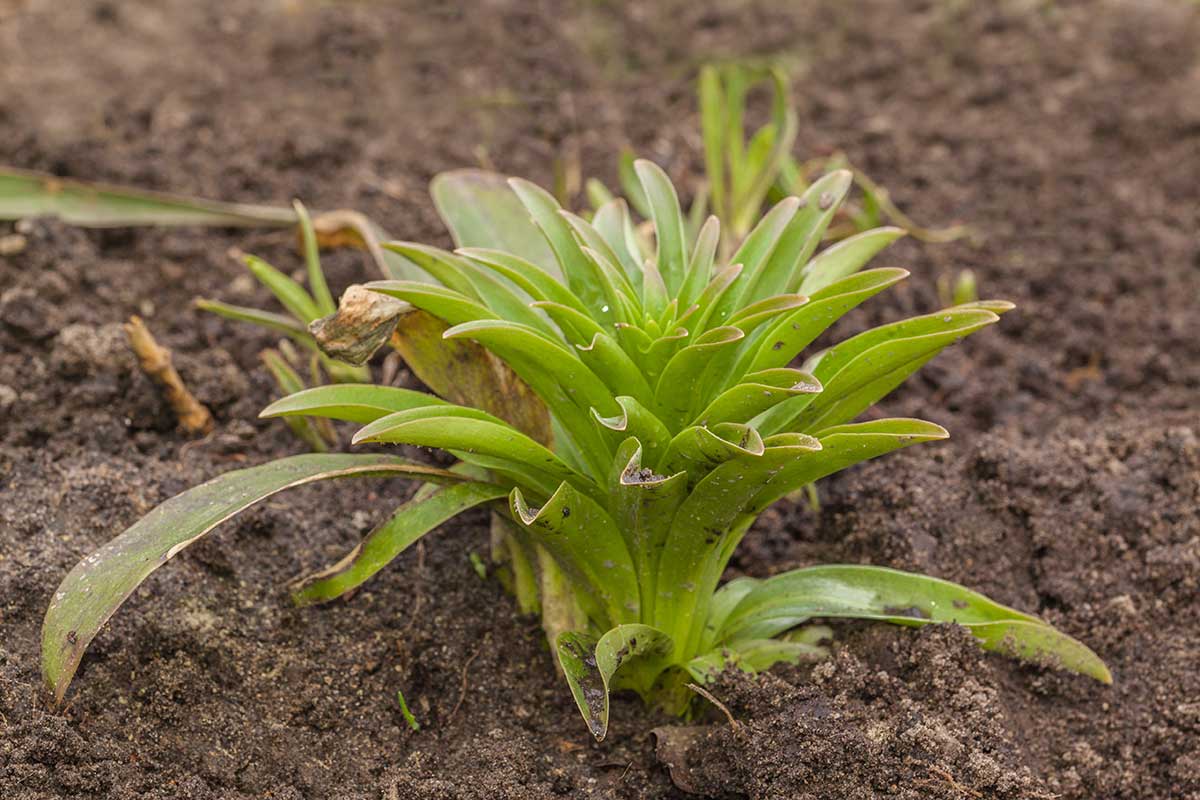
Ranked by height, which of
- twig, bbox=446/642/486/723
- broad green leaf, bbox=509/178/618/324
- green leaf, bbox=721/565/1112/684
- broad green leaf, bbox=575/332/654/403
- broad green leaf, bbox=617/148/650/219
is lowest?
twig, bbox=446/642/486/723

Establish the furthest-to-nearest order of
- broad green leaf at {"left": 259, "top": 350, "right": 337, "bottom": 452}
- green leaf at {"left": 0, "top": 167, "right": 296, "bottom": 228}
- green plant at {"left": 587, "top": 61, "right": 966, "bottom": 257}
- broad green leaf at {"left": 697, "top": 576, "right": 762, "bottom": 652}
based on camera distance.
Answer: green plant at {"left": 587, "top": 61, "right": 966, "bottom": 257} → green leaf at {"left": 0, "top": 167, "right": 296, "bottom": 228} → broad green leaf at {"left": 259, "top": 350, "right": 337, "bottom": 452} → broad green leaf at {"left": 697, "top": 576, "right": 762, "bottom": 652}

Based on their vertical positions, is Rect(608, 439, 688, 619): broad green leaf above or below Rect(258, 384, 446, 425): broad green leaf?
below

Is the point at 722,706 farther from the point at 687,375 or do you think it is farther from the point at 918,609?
the point at 687,375

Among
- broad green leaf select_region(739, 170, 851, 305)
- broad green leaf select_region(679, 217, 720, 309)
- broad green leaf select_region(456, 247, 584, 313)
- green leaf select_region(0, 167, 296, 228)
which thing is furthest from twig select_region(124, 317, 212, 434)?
broad green leaf select_region(739, 170, 851, 305)

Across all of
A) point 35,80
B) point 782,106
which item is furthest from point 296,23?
point 782,106

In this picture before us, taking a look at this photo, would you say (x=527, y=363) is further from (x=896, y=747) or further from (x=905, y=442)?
(x=896, y=747)

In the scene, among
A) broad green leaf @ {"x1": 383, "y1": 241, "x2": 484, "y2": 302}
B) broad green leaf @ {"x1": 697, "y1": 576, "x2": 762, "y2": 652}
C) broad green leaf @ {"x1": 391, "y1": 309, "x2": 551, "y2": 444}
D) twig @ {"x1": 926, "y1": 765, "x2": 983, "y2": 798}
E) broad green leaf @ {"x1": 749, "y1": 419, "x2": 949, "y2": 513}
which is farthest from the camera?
broad green leaf @ {"x1": 697, "y1": 576, "x2": 762, "y2": 652}

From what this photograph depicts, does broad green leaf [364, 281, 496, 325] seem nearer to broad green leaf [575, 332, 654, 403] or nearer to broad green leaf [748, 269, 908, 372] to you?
broad green leaf [575, 332, 654, 403]
